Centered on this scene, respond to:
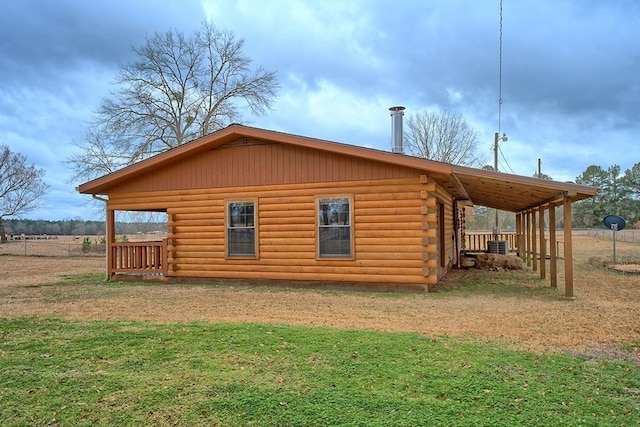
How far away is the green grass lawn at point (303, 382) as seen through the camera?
11.0ft

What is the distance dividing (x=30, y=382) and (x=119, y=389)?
0.91m

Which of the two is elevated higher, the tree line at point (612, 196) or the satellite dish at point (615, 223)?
the tree line at point (612, 196)

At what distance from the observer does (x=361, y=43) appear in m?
18.1

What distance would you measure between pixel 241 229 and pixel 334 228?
2292 mm

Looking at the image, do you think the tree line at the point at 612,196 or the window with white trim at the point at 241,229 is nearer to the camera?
the window with white trim at the point at 241,229

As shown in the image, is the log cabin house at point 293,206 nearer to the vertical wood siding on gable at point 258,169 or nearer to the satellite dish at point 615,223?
the vertical wood siding on gable at point 258,169

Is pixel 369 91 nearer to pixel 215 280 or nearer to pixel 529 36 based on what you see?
pixel 529 36

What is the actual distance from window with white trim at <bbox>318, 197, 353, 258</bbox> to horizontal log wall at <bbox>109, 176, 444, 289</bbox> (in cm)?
14

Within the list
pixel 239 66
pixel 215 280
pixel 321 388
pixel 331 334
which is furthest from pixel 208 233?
pixel 239 66

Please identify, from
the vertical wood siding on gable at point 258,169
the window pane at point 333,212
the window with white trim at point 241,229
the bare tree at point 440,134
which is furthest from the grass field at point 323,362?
the bare tree at point 440,134

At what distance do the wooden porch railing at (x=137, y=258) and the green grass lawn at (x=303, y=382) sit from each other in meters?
6.36

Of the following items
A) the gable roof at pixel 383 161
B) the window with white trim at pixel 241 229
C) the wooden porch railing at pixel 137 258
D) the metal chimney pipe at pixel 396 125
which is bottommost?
the wooden porch railing at pixel 137 258

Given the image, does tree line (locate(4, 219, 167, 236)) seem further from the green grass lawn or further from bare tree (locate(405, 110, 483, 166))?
the green grass lawn

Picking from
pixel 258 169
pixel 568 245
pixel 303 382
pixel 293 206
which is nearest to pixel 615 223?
pixel 568 245
